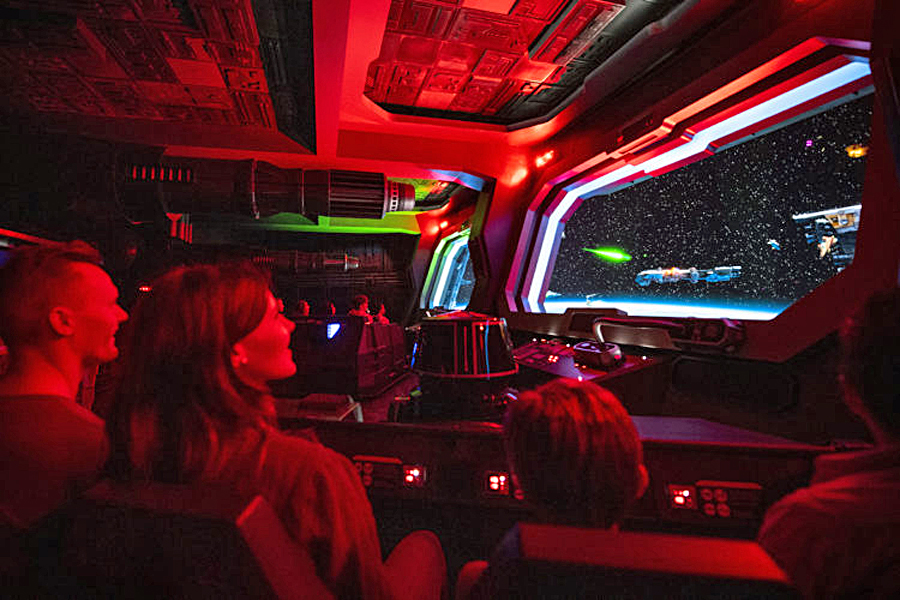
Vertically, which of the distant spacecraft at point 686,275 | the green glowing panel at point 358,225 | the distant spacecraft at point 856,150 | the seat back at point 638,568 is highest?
the green glowing panel at point 358,225

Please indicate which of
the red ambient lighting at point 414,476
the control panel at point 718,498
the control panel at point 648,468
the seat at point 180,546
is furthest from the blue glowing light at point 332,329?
the control panel at point 718,498

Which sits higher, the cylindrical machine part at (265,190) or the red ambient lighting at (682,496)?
the cylindrical machine part at (265,190)

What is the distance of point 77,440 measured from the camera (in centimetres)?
73

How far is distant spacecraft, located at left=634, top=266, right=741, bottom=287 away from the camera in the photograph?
1914 mm

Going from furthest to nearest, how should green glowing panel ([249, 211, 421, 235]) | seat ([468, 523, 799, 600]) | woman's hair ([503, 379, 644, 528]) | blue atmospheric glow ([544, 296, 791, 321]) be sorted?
green glowing panel ([249, 211, 421, 235]), blue atmospheric glow ([544, 296, 791, 321]), woman's hair ([503, 379, 644, 528]), seat ([468, 523, 799, 600])

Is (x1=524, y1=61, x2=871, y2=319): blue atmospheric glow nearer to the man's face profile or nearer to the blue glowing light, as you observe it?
the blue glowing light

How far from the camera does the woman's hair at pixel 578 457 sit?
22.0 inches

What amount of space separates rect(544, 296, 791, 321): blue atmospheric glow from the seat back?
56.9 inches

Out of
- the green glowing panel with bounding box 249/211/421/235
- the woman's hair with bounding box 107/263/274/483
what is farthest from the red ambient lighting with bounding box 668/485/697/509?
the green glowing panel with bounding box 249/211/421/235

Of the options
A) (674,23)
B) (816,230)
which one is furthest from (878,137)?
(674,23)

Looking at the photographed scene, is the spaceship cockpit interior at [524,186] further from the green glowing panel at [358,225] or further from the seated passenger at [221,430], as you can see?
the green glowing panel at [358,225]

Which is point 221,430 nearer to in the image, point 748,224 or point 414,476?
point 414,476

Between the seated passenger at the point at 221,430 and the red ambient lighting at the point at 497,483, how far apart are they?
350 millimetres

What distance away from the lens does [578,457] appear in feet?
1.82
